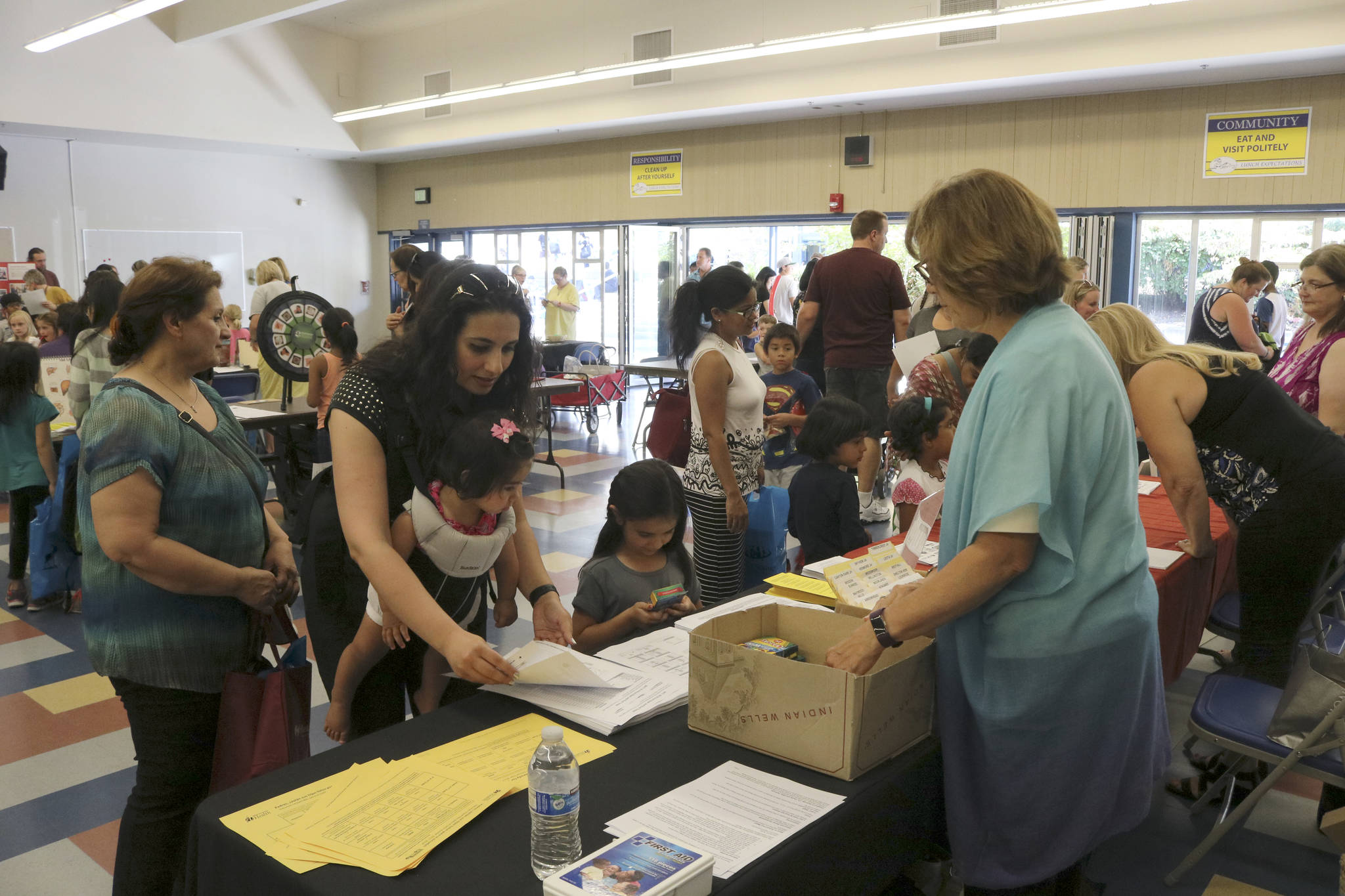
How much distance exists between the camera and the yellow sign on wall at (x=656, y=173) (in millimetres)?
12117

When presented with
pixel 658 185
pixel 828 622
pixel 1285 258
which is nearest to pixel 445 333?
pixel 828 622

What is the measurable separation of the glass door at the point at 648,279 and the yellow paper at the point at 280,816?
11.9m

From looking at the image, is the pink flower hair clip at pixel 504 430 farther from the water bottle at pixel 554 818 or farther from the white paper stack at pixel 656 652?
the water bottle at pixel 554 818

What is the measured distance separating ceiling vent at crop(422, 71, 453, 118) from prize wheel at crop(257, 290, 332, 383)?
823cm

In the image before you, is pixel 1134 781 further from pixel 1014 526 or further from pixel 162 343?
pixel 162 343

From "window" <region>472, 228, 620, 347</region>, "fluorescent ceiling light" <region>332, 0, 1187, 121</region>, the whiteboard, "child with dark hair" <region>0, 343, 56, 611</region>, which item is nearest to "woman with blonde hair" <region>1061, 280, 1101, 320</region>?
"fluorescent ceiling light" <region>332, 0, 1187, 121</region>

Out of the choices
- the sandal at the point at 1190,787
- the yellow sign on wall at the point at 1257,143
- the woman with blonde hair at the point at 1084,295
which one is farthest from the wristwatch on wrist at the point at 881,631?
the yellow sign on wall at the point at 1257,143

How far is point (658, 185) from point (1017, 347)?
37.5 ft

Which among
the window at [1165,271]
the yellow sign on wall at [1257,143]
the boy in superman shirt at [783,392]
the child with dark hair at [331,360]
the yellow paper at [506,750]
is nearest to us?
the yellow paper at [506,750]

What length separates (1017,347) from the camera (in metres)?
1.39

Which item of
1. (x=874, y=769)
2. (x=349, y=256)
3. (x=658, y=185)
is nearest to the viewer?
(x=874, y=769)

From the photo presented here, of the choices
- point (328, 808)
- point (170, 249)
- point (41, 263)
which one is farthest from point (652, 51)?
point (328, 808)

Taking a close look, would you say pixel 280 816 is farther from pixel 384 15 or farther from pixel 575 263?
pixel 384 15

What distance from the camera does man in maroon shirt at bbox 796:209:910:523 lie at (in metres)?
5.32
